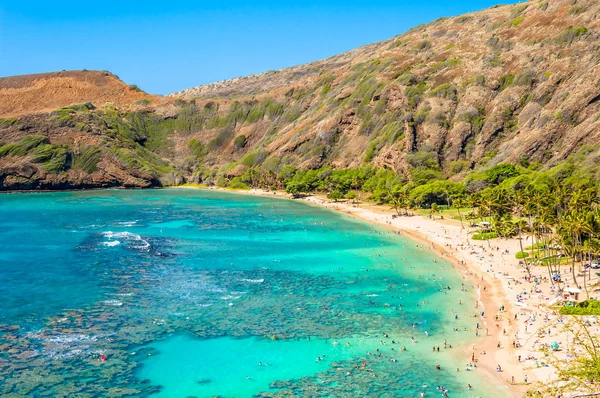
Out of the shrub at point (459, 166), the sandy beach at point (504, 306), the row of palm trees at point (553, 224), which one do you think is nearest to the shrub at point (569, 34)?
the shrub at point (459, 166)

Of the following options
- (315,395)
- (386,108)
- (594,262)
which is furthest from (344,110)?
(315,395)

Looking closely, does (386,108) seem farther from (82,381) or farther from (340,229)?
(82,381)

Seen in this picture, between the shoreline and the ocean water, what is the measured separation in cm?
123

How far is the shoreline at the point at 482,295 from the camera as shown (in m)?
40.2

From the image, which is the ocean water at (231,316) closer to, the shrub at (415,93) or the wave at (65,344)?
the wave at (65,344)

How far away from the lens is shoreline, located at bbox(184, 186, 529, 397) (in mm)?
40250

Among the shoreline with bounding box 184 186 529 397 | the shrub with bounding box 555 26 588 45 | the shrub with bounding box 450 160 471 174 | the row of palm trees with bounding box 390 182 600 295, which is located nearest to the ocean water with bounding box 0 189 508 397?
the shoreline with bounding box 184 186 529 397

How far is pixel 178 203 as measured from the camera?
6235 inches

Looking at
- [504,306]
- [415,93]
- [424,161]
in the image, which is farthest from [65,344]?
[415,93]

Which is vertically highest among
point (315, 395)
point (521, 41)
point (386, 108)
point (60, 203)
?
point (521, 41)

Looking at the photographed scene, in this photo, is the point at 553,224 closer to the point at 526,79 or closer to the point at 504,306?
the point at 504,306

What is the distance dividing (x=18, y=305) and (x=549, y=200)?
2866 inches

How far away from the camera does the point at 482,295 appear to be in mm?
59500

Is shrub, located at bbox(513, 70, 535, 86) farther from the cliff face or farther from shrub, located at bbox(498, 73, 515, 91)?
shrub, located at bbox(498, 73, 515, 91)
